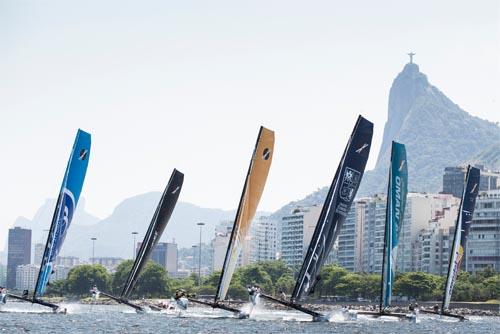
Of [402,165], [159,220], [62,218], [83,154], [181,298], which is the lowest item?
[181,298]

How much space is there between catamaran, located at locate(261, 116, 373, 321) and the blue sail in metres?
16.0

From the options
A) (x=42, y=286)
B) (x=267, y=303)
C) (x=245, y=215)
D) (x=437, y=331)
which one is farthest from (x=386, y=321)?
(x=267, y=303)

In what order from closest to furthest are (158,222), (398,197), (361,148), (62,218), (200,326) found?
(361,148) < (200,326) < (62,218) < (398,197) < (158,222)

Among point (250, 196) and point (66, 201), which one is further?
point (66, 201)

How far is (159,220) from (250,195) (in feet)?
44.5

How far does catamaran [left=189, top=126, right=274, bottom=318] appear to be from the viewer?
74812 millimetres

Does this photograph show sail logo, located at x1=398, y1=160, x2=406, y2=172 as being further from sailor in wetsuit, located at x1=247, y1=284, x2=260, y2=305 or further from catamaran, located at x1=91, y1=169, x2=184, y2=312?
catamaran, located at x1=91, y1=169, x2=184, y2=312

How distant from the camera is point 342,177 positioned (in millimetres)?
71062

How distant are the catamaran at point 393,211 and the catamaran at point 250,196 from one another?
8850 millimetres

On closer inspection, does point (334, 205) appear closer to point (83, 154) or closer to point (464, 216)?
point (83, 154)

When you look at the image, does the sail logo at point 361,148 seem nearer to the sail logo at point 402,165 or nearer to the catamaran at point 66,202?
the sail logo at point 402,165

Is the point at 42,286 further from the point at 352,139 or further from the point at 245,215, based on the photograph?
the point at 352,139

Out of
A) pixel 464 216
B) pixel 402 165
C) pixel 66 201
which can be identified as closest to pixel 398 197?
pixel 402 165

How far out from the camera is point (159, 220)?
86.8m
